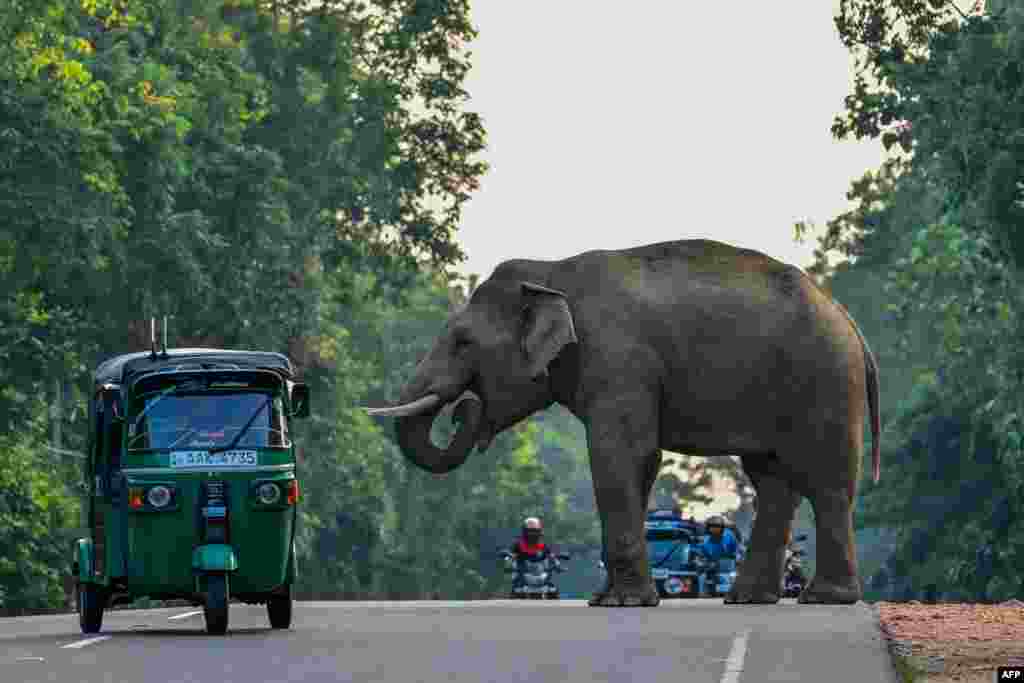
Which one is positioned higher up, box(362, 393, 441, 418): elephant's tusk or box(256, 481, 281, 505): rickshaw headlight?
box(362, 393, 441, 418): elephant's tusk

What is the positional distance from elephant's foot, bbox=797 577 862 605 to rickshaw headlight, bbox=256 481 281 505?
8780 mm

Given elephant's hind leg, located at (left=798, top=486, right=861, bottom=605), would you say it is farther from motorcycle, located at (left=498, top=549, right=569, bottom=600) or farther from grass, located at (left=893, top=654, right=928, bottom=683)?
grass, located at (left=893, top=654, right=928, bottom=683)

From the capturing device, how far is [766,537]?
Answer: 33.1 meters

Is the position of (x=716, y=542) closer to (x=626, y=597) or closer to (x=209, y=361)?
(x=626, y=597)

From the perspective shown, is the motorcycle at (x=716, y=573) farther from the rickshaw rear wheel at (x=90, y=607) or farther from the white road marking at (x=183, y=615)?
the rickshaw rear wheel at (x=90, y=607)

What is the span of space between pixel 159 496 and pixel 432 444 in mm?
9459

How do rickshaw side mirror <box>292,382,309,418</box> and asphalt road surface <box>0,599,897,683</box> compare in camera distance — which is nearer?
asphalt road surface <box>0,599,897,683</box>

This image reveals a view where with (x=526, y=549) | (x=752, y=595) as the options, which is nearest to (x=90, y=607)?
(x=752, y=595)

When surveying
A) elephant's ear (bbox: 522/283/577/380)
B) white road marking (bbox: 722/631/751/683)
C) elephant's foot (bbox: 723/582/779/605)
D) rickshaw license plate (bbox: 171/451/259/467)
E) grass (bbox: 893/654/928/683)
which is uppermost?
elephant's ear (bbox: 522/283/577/380)

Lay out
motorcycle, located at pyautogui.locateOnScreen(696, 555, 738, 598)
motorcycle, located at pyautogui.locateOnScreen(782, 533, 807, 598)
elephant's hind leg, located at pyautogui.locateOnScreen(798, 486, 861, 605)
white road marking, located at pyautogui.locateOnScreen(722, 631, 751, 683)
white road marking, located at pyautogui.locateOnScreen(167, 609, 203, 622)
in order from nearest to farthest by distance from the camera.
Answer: white road marking, located at pyautogui.locateOnScreen(722, 631, 751, 683) → white road marking, located at pyautogui.locateOnScreen(167, 609, 203, 622) → elephant's hind leg, located at pyautogui.locateOnScreen(798, 486, 861, 605) → motorcycle, located at pyautogui.locateOnScreen(696, 555, 738, 598) → motorcycle, located at pyautogui.locateOnScreen(782, 533, 807, 598)

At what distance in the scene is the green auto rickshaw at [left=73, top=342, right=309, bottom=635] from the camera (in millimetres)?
24734

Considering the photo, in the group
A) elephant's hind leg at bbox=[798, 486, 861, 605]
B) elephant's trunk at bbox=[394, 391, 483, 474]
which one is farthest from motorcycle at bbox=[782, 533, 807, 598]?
elephant's trunk at bbox=[394, 391, 483, 474]

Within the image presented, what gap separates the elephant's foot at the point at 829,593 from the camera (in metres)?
32.2

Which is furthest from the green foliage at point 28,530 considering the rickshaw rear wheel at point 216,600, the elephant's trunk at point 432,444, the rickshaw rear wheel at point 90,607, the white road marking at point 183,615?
the rickshaw rear wheel at point 216,600
